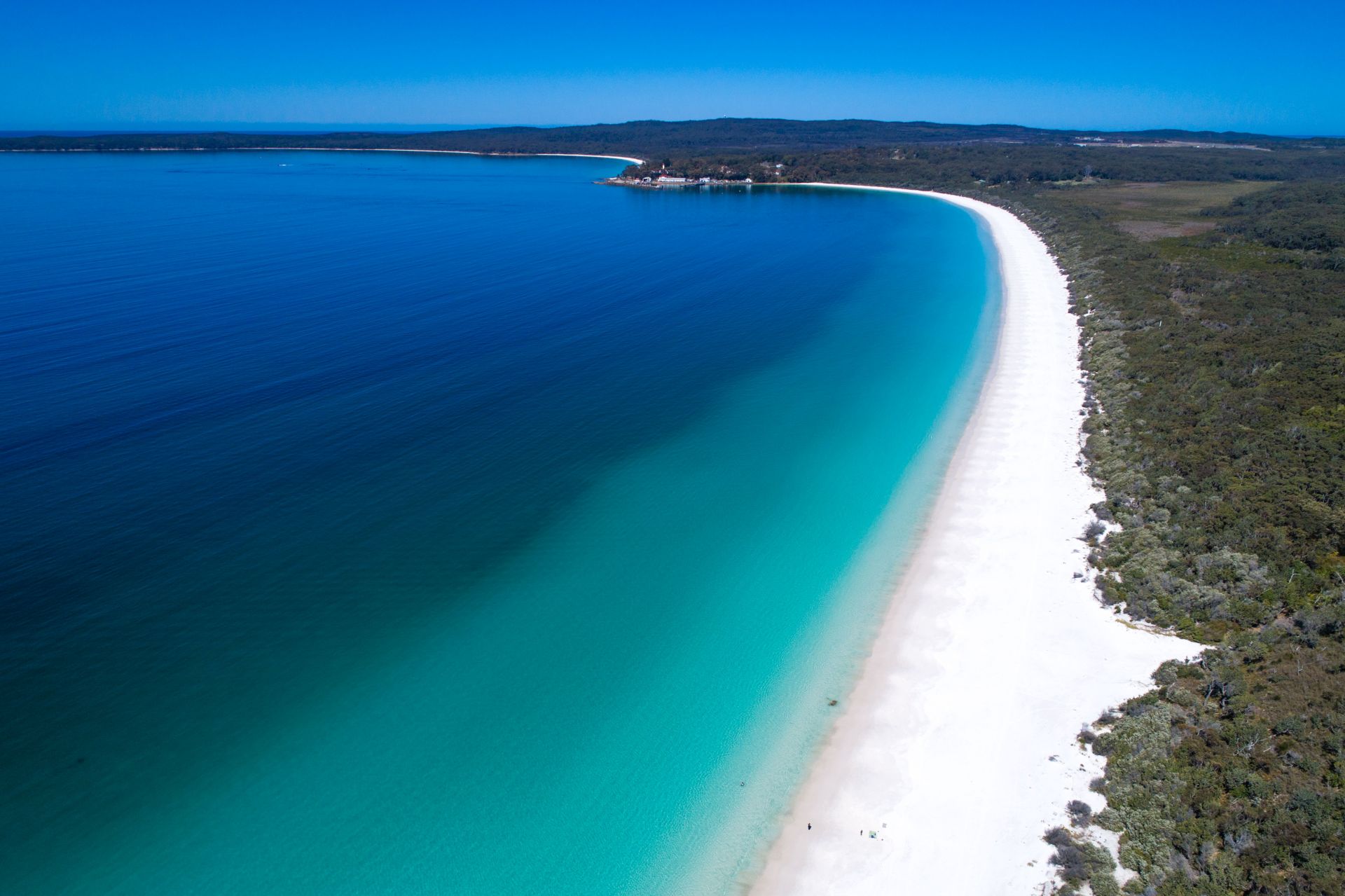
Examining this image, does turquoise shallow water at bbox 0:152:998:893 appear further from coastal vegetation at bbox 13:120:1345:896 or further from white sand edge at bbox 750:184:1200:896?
coastal vegetation at bbox 13:120:1345:896

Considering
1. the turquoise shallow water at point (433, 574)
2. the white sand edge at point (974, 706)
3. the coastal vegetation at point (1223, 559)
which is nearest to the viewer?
the coastal vegetation at point (1223, 559)

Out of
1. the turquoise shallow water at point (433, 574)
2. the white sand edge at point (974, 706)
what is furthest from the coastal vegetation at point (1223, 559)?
the turquoise shallow water at point (433, 574)

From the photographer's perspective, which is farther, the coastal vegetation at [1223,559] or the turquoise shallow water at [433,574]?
the turquoise shallow water at [433,574]

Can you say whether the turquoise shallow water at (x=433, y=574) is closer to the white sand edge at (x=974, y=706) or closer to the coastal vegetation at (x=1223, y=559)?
the white sand edge at (x=974, y=706)

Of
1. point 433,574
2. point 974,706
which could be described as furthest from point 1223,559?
point 433,574

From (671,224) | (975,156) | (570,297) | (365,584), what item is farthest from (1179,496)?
(975,156)

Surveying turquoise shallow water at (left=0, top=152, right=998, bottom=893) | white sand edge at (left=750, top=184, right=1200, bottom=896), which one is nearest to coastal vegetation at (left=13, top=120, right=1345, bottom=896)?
white sand edge at (left=750, top=184, right=1200, bottom=896)

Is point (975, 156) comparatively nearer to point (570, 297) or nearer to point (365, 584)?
point (570, 297)

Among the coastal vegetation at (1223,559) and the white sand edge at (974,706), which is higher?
the coastal vegetation at (1223,559)
